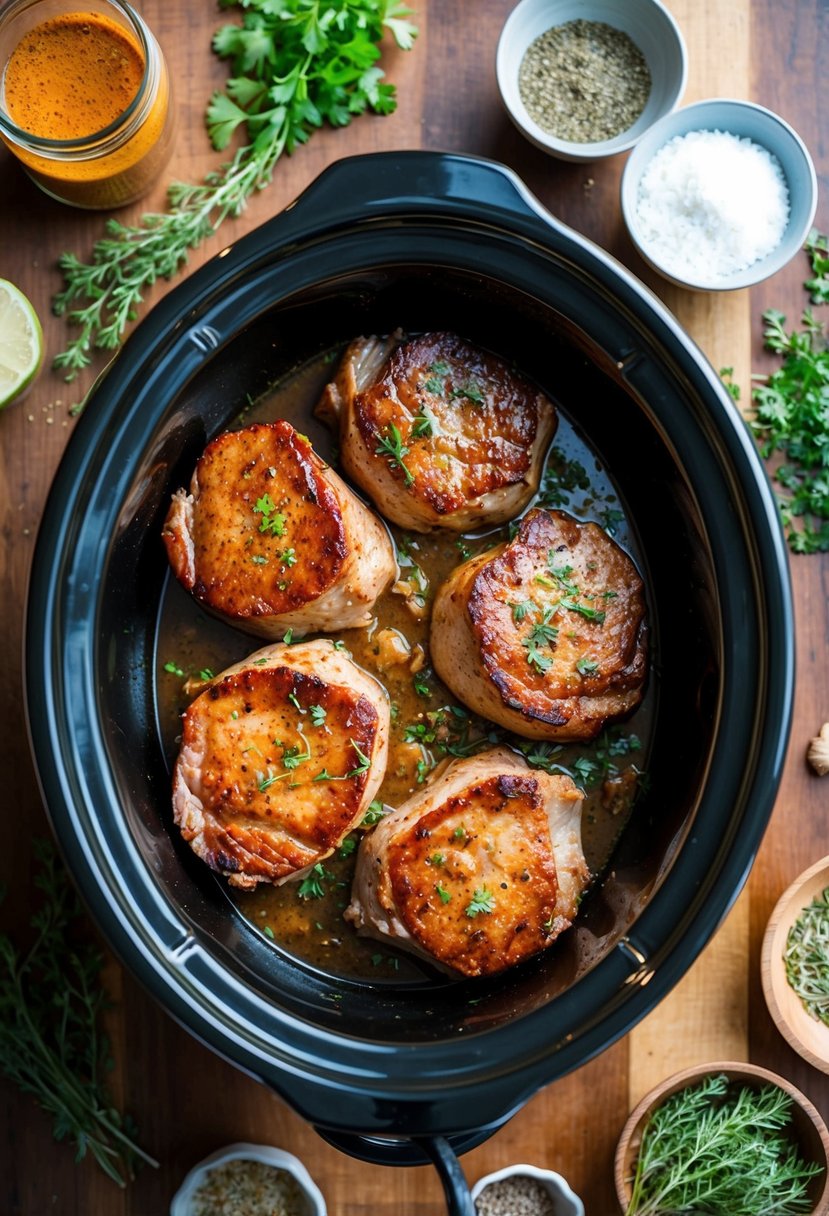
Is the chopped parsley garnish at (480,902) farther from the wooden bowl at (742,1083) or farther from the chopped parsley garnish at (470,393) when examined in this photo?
the chopped parsley garnish at (470,393)

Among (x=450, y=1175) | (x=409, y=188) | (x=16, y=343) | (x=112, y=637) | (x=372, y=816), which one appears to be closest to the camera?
(x=450, y=1175)

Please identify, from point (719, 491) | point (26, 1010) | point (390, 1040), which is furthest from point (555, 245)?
point (26, 1010)

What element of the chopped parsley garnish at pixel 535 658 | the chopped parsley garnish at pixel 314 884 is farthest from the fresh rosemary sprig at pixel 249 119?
the chopped parsley garnish at pixel 314 884

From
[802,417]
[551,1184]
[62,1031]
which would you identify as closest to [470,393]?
[802,417]

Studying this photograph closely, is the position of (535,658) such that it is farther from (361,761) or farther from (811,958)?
(811,958)

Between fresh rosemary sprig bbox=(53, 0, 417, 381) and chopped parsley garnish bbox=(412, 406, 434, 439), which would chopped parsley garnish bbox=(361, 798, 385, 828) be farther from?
fresh rosemary sprig bbox=(53, 0, 417, 381)
